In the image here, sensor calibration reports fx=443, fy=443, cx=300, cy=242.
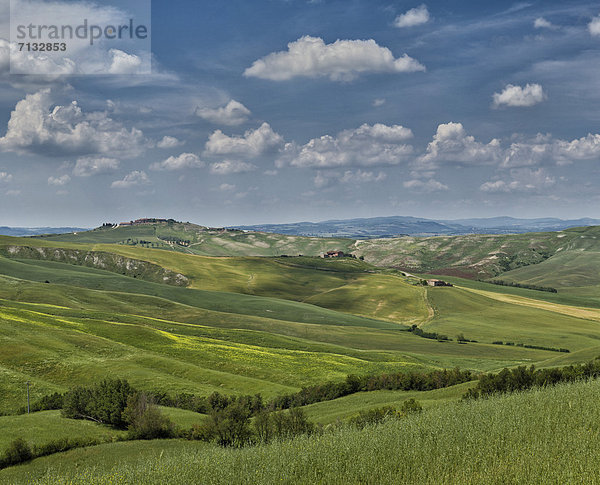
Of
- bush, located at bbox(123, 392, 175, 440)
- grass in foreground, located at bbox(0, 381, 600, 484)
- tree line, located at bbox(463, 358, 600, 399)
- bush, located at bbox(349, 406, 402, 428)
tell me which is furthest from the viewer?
bush, located at bbox(123, 392, 175, 440)

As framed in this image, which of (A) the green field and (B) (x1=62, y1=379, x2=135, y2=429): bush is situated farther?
(B) (x1=62, y1=379, x2=135, y2=429): bush

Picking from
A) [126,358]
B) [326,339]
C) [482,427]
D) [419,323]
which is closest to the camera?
[482,427]

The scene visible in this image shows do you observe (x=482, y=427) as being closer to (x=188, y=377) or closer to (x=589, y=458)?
(x=589, y=458)

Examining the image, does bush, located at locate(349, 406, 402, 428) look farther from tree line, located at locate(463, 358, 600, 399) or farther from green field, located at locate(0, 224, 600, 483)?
tree line, located at locate(463, 358, 600, 399)

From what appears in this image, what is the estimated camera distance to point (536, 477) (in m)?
11.3

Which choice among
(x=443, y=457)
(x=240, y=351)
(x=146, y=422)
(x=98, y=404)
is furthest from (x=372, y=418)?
(x=240, y=351)

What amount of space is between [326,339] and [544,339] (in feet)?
219

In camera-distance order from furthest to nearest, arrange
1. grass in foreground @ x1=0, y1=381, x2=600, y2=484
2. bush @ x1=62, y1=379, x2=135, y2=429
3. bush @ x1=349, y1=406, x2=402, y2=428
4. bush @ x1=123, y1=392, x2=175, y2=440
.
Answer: bush @ x1=62, y1=379, x2=135, y2=429, bush @ x1=123, y1=392, x2=175, y2=440, bush @ x1=349, y1=406, x2=402, y2=428, grass in foreground @ x1=0, y1=381, x2=600, y2=484

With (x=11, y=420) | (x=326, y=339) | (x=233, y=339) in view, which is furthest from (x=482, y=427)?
(x=326, y=339)

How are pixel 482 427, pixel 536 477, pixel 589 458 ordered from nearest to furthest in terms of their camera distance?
pixel 536 477 → pixel 589 458 → pixel 482 427

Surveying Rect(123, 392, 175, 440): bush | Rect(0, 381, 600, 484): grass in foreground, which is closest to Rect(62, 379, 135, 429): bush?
Rect(123, 392, 175, 440): bush

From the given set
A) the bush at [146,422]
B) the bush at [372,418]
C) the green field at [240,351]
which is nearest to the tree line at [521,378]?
the green field at [240,351]

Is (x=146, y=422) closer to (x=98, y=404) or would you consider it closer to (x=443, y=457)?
(x=98, y=404)

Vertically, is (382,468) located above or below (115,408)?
above
